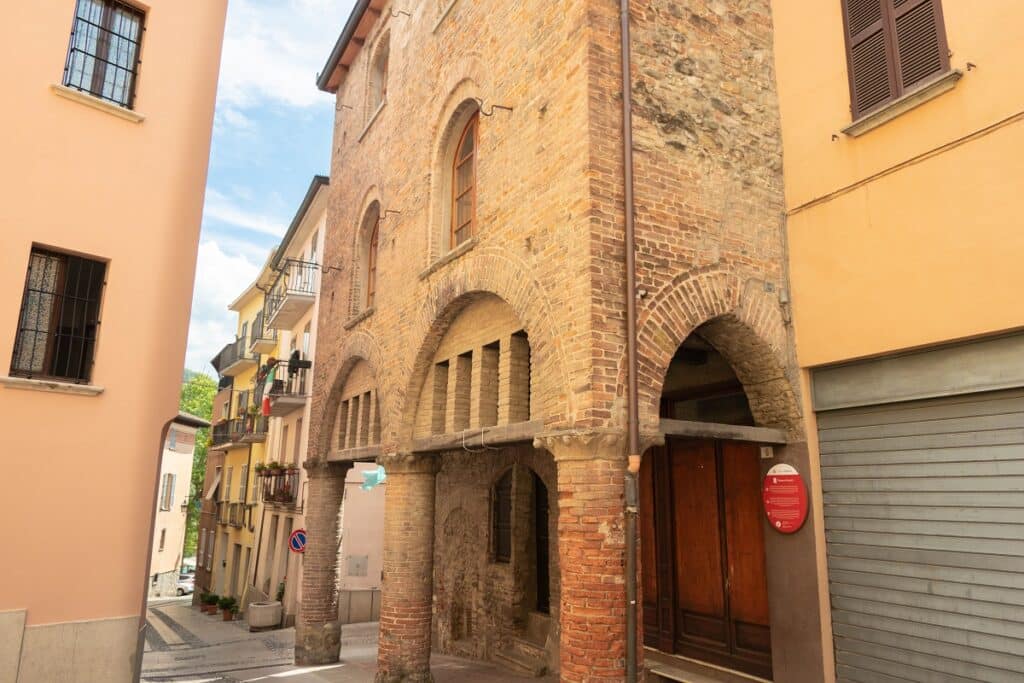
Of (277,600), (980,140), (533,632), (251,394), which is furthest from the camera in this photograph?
(251,394)

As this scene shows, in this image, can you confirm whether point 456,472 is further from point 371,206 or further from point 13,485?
point 13,485

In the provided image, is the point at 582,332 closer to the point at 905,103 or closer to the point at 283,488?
the point at 905,103

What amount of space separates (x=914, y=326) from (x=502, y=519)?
790 cm

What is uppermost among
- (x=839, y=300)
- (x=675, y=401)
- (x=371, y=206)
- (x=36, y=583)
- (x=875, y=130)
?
(x=371, y=206)

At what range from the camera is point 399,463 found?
401 inches

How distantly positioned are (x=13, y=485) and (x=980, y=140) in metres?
9.02

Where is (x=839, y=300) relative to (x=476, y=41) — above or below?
below

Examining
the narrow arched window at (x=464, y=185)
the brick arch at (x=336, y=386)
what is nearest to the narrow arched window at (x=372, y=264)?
the brick arch at (x=336, y=386)

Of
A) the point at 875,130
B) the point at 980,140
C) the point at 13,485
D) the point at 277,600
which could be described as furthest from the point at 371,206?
the point at 277,600

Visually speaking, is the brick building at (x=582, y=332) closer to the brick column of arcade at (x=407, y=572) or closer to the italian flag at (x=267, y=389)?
the brick column of arcade at (x=407, y=572)

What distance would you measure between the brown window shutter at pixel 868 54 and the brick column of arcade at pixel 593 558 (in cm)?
430

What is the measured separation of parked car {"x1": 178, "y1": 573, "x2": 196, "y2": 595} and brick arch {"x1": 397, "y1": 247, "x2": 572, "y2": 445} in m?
30.9

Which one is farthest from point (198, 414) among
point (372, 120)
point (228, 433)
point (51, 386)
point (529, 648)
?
point (51, 386)

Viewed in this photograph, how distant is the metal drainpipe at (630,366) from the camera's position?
598 cm
